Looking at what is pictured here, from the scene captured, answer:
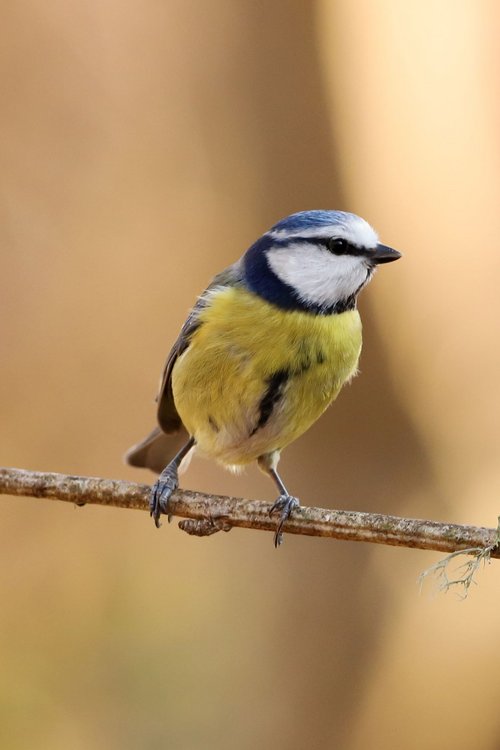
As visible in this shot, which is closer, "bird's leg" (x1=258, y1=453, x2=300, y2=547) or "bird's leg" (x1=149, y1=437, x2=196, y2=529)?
"bird's leg" (x1=258, y1=453, x2=300, y2=547)

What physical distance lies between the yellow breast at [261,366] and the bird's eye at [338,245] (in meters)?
0.18

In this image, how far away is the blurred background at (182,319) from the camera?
3.87m

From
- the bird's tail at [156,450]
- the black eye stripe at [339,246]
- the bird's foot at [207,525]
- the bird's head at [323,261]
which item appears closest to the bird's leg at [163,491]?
the bird's foot at [207,525]

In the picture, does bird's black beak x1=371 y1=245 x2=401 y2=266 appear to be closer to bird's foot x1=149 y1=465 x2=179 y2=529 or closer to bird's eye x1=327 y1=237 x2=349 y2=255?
bird's eye x1=327 y1=237 x2=349 y2=255

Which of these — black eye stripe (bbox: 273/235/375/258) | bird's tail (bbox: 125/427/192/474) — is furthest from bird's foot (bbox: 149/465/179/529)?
black eye stripe (bbox: 273/235/375/258)

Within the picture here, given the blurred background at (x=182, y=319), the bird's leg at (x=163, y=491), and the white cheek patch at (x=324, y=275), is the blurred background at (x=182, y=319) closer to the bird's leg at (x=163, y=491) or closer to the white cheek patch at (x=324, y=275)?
the bird's leg at (x=163, y=491)

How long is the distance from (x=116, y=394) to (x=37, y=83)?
4.91ft

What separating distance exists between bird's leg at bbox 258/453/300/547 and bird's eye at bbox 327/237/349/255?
0.70m

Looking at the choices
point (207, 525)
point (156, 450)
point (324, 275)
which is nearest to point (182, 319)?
point (156, 450)

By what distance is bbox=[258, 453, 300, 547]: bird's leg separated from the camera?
2181 mm

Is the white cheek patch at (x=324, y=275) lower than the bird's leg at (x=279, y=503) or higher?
higher

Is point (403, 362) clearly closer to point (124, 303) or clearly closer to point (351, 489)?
point (351, 489)

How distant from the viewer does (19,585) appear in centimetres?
395

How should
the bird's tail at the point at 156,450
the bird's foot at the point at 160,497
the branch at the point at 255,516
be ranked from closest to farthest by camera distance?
the branch at the point at 255,516
the bird's foot at the point at 160,497
the bird's tail at the point at 156,450
